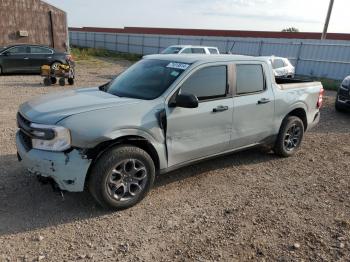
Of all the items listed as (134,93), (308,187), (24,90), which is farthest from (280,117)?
(24,90)

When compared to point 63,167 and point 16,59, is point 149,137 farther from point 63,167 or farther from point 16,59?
point 16,59

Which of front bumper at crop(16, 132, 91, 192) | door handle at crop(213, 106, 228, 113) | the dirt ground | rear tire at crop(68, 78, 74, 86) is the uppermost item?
door handle at crop(213, 106, 228, 113)

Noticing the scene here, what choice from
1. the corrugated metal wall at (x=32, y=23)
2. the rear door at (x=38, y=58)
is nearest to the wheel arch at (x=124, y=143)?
the rear door at (x=38, y=58)

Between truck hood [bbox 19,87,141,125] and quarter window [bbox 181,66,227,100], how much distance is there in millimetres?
729

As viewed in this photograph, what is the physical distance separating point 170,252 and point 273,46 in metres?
19.7

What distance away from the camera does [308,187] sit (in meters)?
4.79

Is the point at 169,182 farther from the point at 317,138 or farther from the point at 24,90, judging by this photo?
the point at 24,90

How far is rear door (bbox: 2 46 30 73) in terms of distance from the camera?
1456 cm

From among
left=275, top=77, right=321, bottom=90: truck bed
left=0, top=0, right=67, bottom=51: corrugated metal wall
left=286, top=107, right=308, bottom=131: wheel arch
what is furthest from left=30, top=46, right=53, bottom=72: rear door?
left=286, top=107, right=308, bottom=131: wheel arch

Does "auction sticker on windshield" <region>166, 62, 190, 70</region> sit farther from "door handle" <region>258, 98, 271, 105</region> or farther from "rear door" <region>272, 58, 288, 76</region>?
"rear door" <region>272, 58, 288, 76</region>

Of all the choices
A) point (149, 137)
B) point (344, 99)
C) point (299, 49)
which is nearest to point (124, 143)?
point (149, 137)

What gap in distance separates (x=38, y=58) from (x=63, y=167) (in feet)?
42.7

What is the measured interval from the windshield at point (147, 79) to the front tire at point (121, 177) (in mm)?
774

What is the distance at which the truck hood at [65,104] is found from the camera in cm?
363
